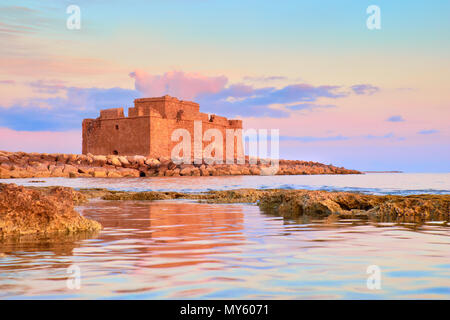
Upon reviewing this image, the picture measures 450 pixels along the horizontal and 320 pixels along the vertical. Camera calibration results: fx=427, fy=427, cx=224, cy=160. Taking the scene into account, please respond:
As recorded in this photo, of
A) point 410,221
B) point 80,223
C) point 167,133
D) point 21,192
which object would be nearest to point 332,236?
point 410,221

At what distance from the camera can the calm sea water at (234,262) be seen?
85.3 inches

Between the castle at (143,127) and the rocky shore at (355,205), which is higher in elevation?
the castle at (143,127)

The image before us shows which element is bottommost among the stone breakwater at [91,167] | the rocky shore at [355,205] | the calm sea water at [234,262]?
the calm sea water at [234,262]

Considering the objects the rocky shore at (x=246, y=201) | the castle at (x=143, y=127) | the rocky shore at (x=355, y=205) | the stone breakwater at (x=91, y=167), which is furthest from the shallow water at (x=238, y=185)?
the castle at (x=143, y=127)

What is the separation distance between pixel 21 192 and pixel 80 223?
0.63 m

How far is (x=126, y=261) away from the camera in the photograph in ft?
9.46

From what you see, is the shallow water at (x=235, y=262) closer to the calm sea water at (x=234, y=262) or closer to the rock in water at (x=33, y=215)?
the calm sea water at (x=234, y=262)

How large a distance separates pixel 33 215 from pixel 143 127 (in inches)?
1351

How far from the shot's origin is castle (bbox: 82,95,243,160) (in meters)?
37.9

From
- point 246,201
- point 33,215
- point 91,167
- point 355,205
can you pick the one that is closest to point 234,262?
point 33,215

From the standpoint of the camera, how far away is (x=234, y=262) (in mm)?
2832

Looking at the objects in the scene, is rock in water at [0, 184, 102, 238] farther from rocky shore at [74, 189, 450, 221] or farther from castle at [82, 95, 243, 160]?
castle at [82, 95, 243, 160]

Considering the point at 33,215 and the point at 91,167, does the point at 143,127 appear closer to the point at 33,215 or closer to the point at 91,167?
the point at 91,167

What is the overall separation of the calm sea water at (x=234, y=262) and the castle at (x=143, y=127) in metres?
33.9
